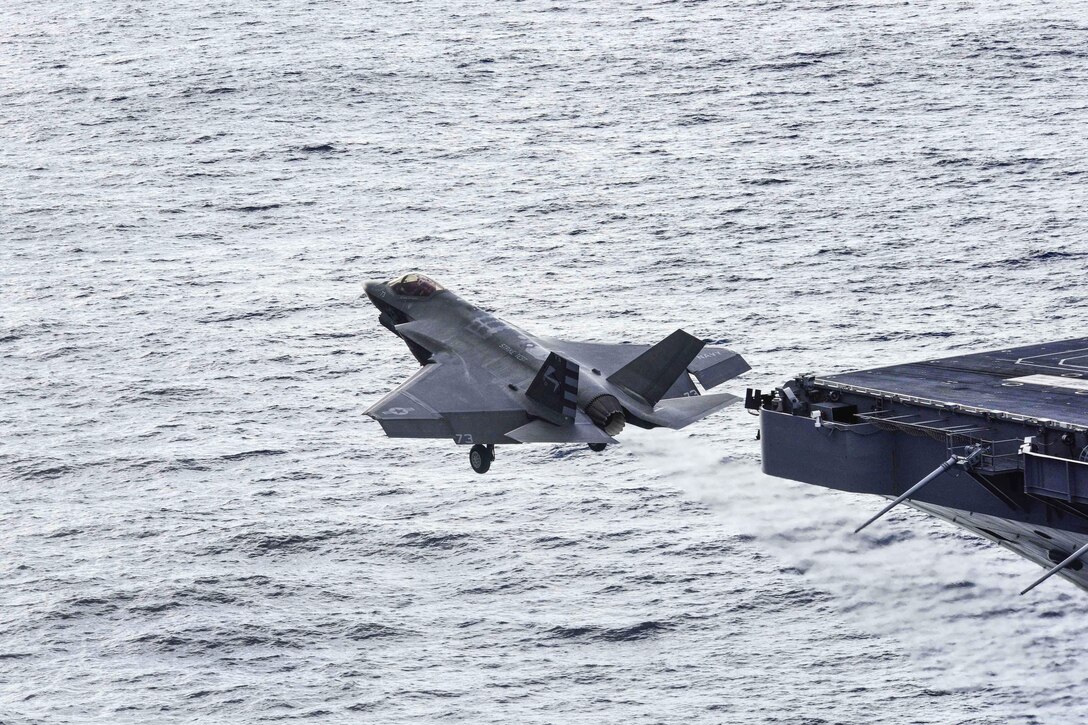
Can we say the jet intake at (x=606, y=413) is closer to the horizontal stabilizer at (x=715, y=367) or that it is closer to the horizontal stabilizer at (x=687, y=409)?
the horizontal stabilizer at (x=687, y=409)

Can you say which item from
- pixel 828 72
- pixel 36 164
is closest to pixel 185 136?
pixel 36 164

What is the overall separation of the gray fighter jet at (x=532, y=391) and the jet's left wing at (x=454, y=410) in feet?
0.12

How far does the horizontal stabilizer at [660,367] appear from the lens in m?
54.2

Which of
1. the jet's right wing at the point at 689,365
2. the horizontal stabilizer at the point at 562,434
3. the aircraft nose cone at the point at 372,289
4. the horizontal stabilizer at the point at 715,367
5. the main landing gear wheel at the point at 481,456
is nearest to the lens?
the horizontal stabilizer at the point at 562,434

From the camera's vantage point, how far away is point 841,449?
45.4m

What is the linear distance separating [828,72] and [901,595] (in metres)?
112

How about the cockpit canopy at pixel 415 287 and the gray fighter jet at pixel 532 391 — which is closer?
the gray fighter jet at pixel 532 391

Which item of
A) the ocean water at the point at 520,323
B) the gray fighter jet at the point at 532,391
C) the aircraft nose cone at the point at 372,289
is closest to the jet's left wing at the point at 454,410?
the gray fighter jet at the point at 532,391

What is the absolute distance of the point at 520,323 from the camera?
10762cm

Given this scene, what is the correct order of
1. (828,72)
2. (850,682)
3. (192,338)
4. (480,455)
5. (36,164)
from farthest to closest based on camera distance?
(828,72), (36,164), (192,338), (850,682), (480,455)

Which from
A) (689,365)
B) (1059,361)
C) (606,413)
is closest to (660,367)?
(606,413)

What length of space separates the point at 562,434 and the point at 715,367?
9181 millimetres

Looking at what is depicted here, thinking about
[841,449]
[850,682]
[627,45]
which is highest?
[627,45]

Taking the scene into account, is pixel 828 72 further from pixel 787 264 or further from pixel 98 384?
pixel 98 384
